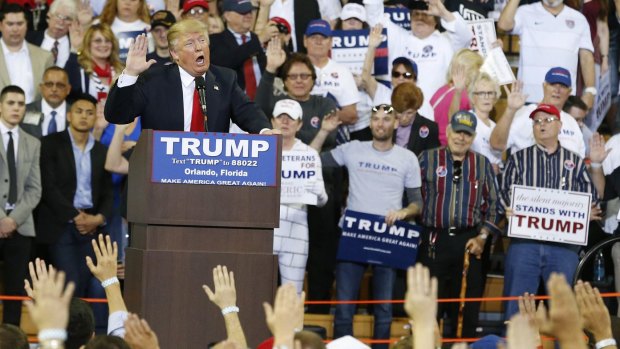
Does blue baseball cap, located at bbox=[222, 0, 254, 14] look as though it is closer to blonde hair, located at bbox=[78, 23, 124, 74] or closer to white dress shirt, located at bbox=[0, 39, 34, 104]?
blonde hair, located at bbox=[78, 23, 124, 74]

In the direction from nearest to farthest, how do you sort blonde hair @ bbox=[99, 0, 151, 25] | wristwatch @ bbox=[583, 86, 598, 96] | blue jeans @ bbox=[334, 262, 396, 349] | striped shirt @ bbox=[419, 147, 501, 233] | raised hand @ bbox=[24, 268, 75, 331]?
1. raised hand @ bbox=[24, 268, 75, 331]
2. blue jeans @ bbox=[334, 262, 396, 349]
3. striped shirt @ bbox=[419, 147, 501, 233]
4. blonde hair @ bbox=[99, 0, 151, 25]
5. wristwatch @ bbox=[583, 86, 598, 96]

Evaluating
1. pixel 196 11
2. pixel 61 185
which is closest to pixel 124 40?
pixel 196 11

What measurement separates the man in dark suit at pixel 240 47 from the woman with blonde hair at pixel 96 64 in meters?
0.87

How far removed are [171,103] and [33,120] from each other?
409 centimetres

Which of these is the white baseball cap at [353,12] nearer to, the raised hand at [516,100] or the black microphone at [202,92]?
the raised hand at [516,100]

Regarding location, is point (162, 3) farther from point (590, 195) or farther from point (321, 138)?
point (590, 195)

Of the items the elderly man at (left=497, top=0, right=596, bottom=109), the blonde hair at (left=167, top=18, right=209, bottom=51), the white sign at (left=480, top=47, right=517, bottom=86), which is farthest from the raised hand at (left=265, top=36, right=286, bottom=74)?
the blonde hair at (left=167, top=18, right=209, bottom=51)

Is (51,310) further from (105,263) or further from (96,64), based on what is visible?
(96,64)

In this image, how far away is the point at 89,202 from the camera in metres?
10.8

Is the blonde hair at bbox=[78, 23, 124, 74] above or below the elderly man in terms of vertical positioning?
below

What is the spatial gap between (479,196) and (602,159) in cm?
114

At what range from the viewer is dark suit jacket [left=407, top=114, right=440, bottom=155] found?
11273 millimetres

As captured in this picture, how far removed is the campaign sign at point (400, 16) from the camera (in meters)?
12.7

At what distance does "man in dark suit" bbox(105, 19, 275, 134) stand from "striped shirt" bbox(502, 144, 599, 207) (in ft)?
12.3
